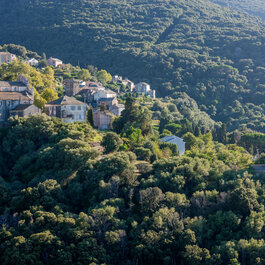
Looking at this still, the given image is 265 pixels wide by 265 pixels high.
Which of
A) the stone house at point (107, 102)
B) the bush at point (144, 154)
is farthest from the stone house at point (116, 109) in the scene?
the bush at point (144, 154)

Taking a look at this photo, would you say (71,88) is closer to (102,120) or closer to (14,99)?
(102,120)

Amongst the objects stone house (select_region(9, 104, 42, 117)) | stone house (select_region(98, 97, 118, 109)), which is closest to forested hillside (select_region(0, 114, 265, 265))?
stone house (select_region(9, 104, 42, 117))

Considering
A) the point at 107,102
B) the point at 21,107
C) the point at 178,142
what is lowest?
the point at 107,102

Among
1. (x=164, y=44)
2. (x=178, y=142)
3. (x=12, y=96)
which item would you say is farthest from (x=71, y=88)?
(x=164, y=44)

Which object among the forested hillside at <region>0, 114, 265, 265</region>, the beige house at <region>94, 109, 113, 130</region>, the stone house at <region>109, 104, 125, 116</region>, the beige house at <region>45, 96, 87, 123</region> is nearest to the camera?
the forested hillside at <region>0, 114, 265, 265</region>

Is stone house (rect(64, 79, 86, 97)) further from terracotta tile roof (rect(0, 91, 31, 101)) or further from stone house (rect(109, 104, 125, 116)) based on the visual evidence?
terracotta tile roof (rect(0, 91, 31, 101))

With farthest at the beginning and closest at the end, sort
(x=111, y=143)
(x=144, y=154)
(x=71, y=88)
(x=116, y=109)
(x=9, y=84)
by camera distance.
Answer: (x=71, y=88), (x=116, y=109), (x=9, y=84), (x=111, y=143), (x=144, y=154)

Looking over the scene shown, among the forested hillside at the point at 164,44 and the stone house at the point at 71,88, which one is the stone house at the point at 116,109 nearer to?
the stone house at the point at 71,88
